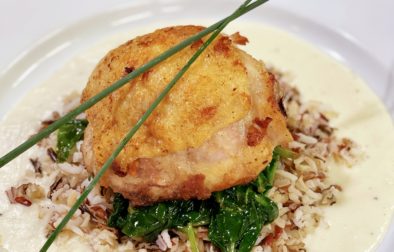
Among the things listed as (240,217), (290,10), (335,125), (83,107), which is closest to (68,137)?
(83,107)

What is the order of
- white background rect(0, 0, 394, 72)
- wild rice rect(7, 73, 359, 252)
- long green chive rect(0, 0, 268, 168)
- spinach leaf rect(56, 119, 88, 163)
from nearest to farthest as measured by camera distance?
long green chive rect(0, 0, 268, 168)
wild rice rect(7, 73, 359, 252)
spinach leaf rect(56, 119, 88, 163)
white background rect(0, 0, 394, 72)

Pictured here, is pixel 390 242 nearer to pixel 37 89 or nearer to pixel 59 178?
pixel 59 178

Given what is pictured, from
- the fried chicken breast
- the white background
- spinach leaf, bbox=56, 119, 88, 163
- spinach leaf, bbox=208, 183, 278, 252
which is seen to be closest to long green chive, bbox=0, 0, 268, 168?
the fried chicken breast

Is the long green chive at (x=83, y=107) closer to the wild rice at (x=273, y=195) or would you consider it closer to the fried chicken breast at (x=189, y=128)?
the fried chicken breast at (x=189, y=128)

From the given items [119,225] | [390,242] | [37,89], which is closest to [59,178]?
[119,225]

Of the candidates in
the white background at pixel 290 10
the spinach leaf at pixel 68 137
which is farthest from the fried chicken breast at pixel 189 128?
the white background at pixel 290 10

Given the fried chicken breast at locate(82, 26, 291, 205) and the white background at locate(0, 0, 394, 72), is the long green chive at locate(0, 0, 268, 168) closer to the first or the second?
the fried chicken breast at locate(82, 26, 291, 205)
